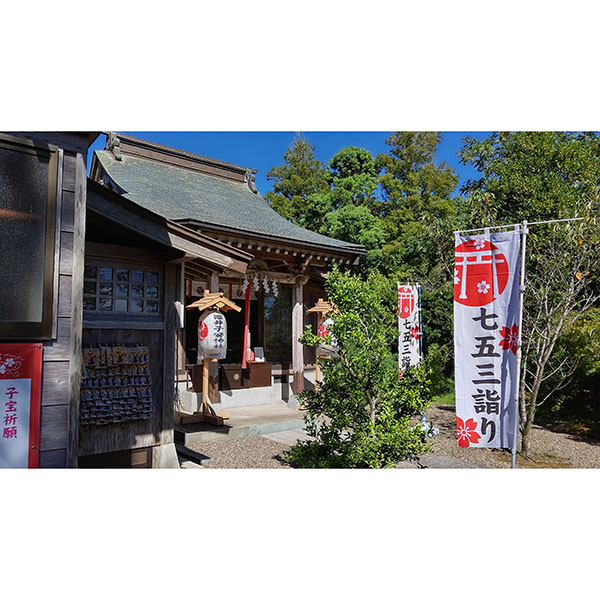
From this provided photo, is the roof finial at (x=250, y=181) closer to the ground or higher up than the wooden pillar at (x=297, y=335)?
higher up

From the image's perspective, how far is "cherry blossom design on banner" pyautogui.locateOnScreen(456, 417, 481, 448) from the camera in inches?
195

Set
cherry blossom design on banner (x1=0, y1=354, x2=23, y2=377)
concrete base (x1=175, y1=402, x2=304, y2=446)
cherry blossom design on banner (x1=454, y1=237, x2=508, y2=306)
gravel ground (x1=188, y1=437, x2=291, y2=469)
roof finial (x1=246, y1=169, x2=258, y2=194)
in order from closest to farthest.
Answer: cherry blossom design on banner (x1=0, y1=354, x2=23, y2=377) < cherry blossom design on banner (x1=454, y1=237, x2=508, y2=306) < gravel ground (x1=188, y1=437, x2=291, y2=469) < concrete base (x1=175, y1=402, x2=304, y2=446) < roof finial (x1=246, y1=169, x2=258, y2=194)

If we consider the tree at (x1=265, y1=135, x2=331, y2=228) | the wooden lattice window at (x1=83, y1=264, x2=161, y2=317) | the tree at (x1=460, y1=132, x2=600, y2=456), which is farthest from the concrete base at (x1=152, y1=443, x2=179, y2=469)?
the tree at (x1=265, y1=135, x2=331, y2=228)

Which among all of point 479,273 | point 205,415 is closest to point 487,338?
point 479,273

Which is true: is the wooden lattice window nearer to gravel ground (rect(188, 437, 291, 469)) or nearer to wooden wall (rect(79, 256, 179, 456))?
wooden wall (rect(79, 256, 179, 456))

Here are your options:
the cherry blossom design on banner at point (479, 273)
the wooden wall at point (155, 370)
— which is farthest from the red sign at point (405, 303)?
the wooden wall at point (155, 370)

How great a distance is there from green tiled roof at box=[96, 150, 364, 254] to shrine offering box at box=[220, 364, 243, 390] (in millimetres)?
2861

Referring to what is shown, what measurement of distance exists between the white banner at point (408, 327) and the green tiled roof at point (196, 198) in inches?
76.4

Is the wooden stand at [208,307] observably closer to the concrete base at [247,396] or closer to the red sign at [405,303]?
the concrete base at [247,396]

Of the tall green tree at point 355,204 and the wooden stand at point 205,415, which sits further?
the tall green tree at point 355,204

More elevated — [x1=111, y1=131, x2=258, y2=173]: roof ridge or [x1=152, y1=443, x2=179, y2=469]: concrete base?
[x1=111, y1=131, x2=258, y2=173]: roof ridge

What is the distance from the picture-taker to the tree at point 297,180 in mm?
19812

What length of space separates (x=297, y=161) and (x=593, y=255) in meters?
16.7

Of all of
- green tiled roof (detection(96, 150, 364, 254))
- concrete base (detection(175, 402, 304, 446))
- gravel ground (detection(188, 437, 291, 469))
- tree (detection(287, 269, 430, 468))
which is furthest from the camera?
green tiled roof (detection(96, 150, 364, 254))
